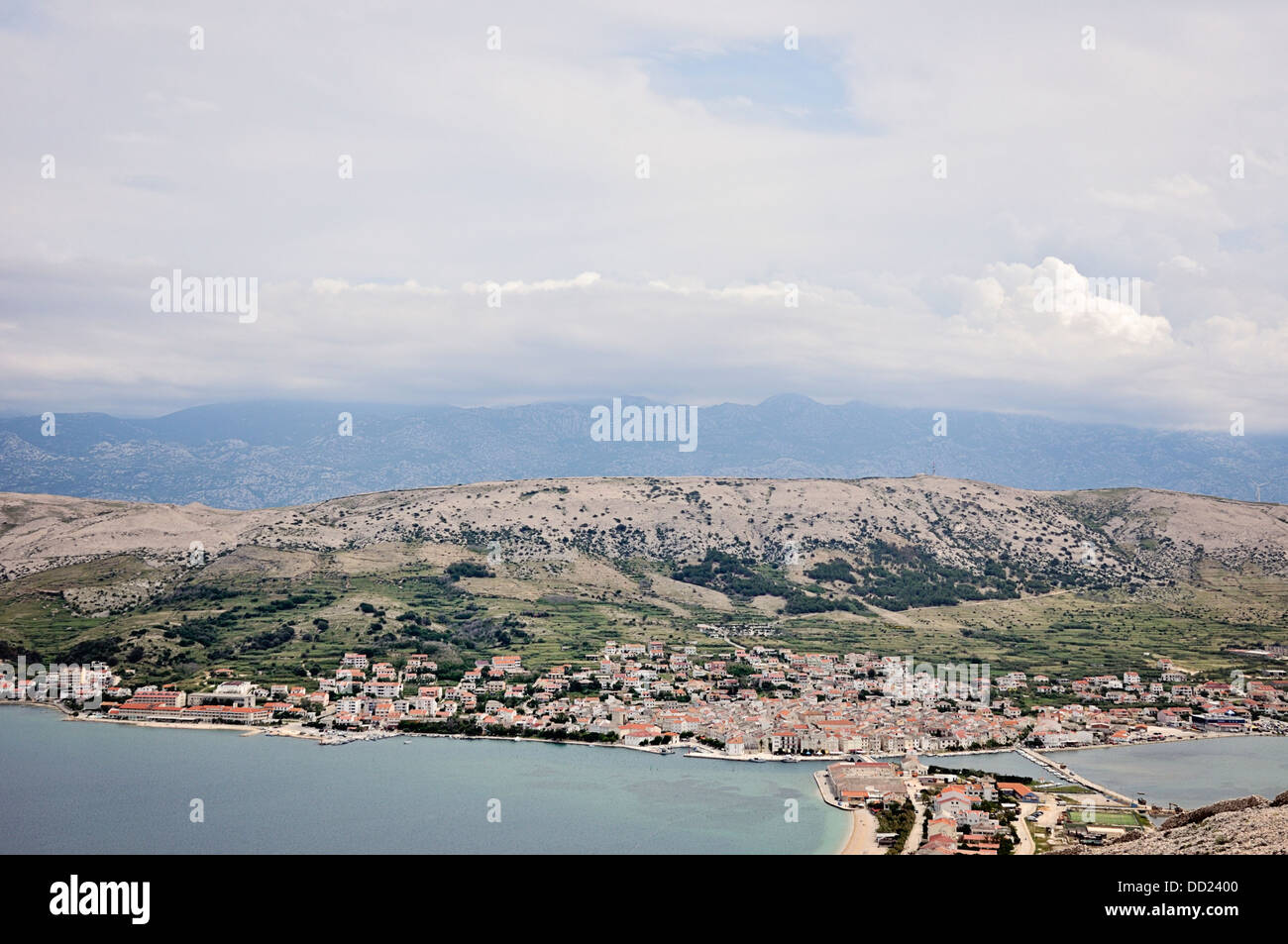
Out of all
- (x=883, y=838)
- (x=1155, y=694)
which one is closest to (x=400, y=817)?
(x=883, y=838)

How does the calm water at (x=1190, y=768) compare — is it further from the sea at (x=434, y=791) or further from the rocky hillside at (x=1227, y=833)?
the rocky hillside at (x=1227, y=833)

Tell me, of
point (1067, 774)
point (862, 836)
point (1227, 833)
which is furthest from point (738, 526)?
point (1227, 833)

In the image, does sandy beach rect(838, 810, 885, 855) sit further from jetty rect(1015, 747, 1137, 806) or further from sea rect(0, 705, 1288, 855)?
jetty rect(1015, 747, 1137, 806)

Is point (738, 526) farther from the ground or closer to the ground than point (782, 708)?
farther from the ground

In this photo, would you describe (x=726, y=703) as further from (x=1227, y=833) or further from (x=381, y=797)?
(x=1227, y=833)
